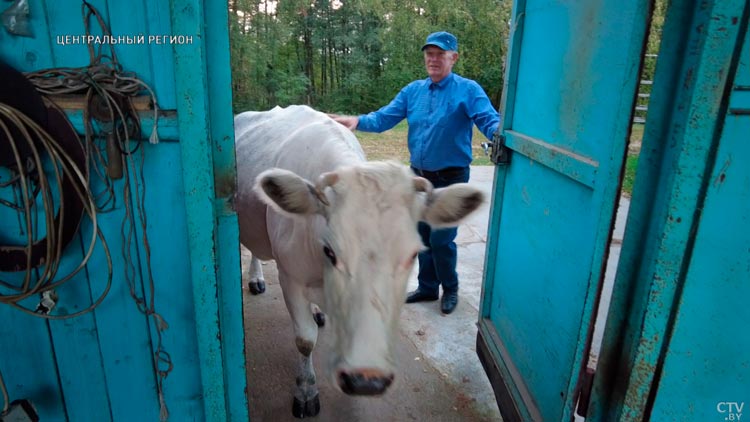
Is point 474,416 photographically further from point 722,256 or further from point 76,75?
point 76,75

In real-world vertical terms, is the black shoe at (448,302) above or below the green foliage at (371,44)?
below

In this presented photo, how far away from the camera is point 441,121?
12.2ft

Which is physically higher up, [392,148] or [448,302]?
[392,148]

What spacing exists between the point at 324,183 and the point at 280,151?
1219mm

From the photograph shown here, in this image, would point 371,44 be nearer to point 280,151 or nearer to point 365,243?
point 280,151

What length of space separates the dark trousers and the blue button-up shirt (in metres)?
0.09

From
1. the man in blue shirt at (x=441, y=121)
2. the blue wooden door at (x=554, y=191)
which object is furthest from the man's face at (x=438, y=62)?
the blue wooden door at (x=554, y=191)

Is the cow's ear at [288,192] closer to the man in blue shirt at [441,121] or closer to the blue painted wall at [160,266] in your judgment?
the blue painted wall at [160,266]

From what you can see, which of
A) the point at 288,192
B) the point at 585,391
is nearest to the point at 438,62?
the point at 288,192

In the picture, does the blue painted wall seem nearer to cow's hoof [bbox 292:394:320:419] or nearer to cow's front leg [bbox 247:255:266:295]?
cow's hoof [bbox 292:394:320:419]

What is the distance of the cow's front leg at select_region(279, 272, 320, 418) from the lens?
284cm

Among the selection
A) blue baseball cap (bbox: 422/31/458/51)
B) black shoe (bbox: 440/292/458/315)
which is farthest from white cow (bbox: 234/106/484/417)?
black shoe (bbox: 440/292/458/315)

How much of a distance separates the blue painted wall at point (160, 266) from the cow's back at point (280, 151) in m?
0.87

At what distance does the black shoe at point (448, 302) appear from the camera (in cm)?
414
